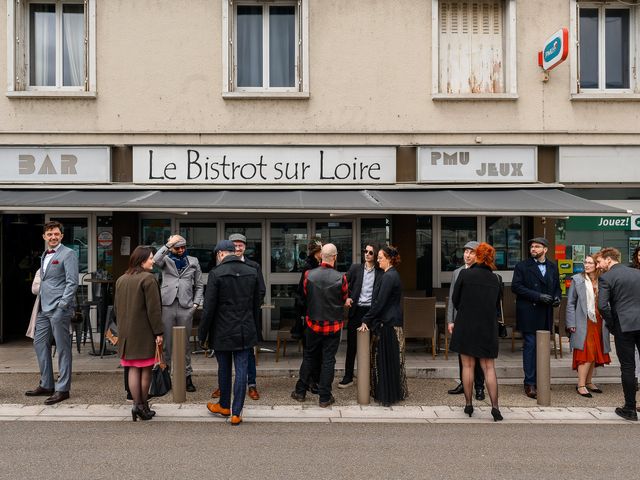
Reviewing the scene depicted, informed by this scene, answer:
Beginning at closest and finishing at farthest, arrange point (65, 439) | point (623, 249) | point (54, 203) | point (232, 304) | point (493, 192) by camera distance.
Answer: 1. point (65, 439)
2. point (232, 304)
3. point (54, 203)
4. point (493, 192)
5. point (623, 249)

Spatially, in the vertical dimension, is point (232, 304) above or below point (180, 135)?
below

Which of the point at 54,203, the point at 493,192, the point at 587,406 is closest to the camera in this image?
the point at 587,406

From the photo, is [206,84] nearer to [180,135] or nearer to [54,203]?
[180,135]

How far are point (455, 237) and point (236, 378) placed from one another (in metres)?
6.05

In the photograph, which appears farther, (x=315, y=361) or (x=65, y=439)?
(x=315, y=361)

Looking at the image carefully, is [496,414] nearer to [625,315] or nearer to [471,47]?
[625,315]

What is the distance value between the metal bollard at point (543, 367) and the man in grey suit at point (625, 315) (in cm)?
71

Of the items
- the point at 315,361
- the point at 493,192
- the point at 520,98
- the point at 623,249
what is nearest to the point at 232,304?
the point at 315,361

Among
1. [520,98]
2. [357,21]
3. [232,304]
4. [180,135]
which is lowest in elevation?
[232,304]

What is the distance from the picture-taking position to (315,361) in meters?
6.78

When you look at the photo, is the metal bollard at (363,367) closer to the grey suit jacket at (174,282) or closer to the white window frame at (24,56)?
the grey suit jacket at (174,282)

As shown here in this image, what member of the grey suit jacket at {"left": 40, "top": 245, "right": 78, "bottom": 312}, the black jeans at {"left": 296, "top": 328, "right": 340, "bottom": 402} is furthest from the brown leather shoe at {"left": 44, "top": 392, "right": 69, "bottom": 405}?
the black jeans at {"left": 296, "top": 328, "right": 340, "bottom": 402}

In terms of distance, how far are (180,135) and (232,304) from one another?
16.6 ft

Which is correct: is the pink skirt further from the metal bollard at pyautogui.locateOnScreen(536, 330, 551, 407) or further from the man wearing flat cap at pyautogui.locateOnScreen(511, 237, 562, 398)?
the man wearing flat cap at pyautogui.locateOnScreen(511, 237, 562, 398)
